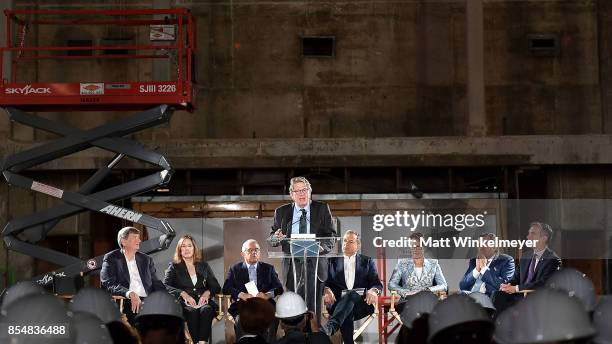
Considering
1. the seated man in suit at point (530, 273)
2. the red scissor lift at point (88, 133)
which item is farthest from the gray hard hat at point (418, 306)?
the red scissor lift at point (88, 133)

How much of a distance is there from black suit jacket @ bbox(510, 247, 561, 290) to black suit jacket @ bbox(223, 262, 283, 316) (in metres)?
2.98

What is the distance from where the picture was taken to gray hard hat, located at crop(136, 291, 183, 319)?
839 cm

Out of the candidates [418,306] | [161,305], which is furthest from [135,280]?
[418,306]

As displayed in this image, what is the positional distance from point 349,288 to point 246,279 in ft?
4.59

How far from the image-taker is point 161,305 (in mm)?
8555

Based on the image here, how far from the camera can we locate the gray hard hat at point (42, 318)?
5432mm

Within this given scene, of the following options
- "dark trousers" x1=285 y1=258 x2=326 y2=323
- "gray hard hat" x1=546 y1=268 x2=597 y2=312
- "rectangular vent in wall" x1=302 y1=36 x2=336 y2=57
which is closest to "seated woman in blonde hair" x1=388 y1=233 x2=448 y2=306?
"dark trousers" x1=285 y1=258 x2=326 y2=323

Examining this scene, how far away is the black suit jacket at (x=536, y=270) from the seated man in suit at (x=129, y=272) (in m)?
4.44

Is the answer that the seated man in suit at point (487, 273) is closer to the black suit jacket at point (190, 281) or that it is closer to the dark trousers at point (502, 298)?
the dark trousers at point (502, 298)

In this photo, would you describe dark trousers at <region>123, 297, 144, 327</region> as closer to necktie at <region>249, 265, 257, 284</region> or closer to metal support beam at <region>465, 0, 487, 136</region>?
necktie at <region>249, 265, 257, 284</region>

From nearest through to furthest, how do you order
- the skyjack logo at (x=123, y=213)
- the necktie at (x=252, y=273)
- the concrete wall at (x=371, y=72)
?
the necktie at (x=252, y=273) < the skyjack logo at (x=123, y=213) < the concrete wall at (x=371, y=72)

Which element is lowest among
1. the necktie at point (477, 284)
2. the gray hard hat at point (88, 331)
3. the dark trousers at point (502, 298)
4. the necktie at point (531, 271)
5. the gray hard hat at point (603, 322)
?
the dark trousers at point (502, 298)

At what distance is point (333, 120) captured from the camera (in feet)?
64.0

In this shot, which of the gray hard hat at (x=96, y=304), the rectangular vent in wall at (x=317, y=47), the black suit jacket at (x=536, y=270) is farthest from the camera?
the rectangular vent in wall at (x=317, y=47)
